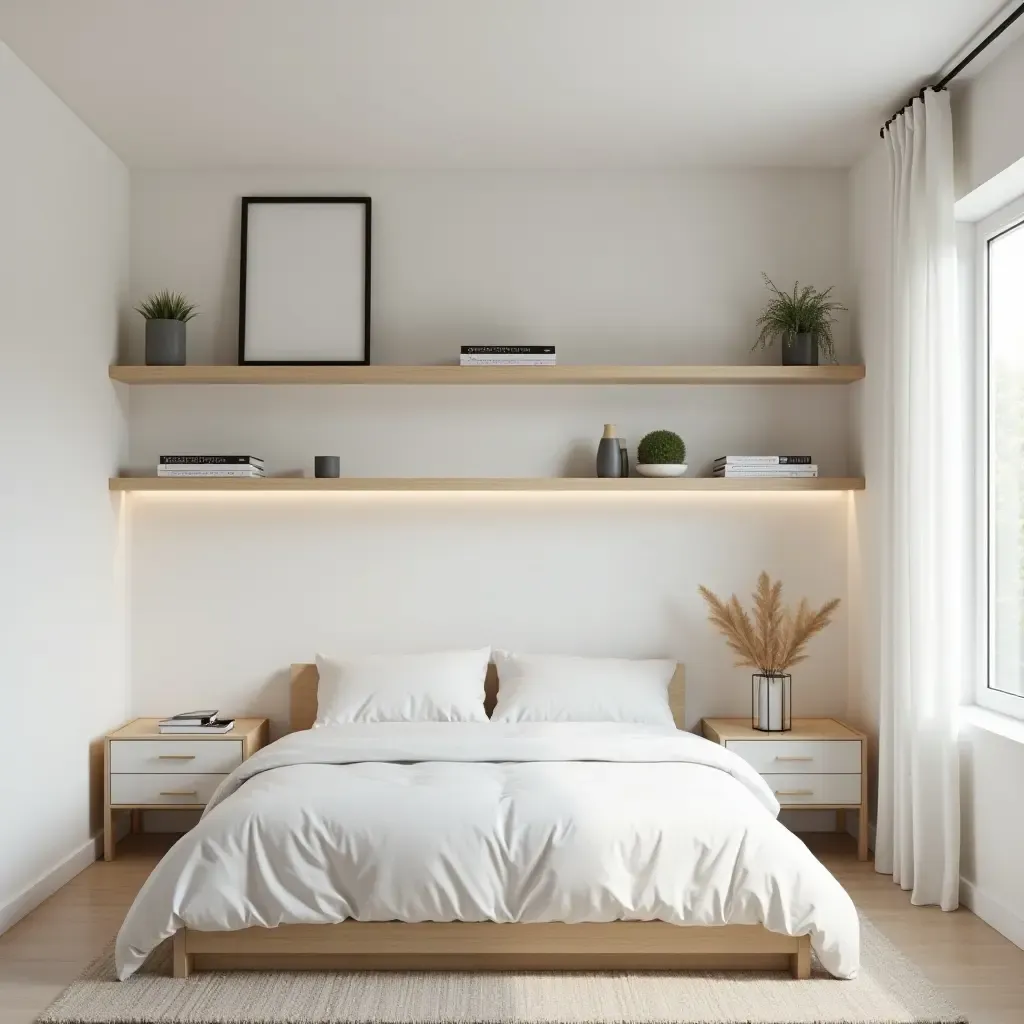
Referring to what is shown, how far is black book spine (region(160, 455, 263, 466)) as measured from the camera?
4270 millimetres

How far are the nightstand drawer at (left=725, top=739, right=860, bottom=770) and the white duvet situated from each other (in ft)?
3.60

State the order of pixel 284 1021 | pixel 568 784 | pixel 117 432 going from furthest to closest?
pixel 117 432 → pixel 568 784 → pixel 284 1021

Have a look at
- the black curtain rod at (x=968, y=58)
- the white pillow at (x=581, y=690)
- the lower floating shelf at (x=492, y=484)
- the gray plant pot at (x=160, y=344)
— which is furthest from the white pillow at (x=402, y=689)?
the black curtain rod at (x=968, y=58)

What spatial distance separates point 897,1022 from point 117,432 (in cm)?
362

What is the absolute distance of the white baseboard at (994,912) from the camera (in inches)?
125

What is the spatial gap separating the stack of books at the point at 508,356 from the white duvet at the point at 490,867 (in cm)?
190

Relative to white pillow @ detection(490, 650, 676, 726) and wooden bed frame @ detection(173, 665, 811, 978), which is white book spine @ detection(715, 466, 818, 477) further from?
wooden bed frame @ detection(173, 665, 811, 978)

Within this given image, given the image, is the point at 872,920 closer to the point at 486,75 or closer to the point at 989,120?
the point at 989,120

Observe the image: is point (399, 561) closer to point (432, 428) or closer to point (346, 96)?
point (432, 428)

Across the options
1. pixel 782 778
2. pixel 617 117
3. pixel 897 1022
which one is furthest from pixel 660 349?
pixel 897 1022

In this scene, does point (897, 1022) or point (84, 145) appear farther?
point (84, 145)

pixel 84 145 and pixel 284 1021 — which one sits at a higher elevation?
pixel 84 145

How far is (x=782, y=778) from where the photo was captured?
4.05 metres

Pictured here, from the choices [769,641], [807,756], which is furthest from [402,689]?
[807,756]
